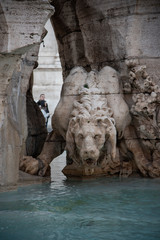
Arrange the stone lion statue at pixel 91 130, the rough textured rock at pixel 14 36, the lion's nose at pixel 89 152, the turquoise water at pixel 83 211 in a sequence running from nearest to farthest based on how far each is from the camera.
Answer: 1. the turquoise water at pixel 83 211
2. the rough textured rock at pixel 14 36
3. the lion's nose at pixel 89 152
4. the stone lion statue at pixel 91 130

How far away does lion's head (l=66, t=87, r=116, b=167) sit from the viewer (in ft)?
22.4

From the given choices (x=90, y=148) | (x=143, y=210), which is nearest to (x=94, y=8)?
(x=90, y=148)

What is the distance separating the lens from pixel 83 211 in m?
5.56

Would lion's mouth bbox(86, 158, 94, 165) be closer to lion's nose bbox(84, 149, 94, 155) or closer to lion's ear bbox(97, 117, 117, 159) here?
lion's nose bbox(84, 149, 94, 155)

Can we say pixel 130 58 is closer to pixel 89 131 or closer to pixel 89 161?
pixel 89 131

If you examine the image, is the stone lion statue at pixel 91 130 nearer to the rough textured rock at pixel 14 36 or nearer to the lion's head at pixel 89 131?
the lion's head at pixel 89 131

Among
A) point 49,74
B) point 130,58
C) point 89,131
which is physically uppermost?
point 49,74

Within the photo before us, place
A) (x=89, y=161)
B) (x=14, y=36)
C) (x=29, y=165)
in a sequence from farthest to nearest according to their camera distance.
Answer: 1. (x=29, y=165)
2. (x=89, y=161)
3. (x=14, y=36)

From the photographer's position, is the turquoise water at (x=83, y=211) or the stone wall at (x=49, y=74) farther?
the stone wall at (x=49, y=74)

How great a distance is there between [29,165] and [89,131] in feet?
3.47

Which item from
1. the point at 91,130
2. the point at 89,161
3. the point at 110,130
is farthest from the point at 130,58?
the point at 89,161

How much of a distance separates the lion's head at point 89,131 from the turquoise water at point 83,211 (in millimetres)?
390

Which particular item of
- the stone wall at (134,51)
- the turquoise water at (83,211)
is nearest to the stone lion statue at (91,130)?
the stone wall at (134,51)

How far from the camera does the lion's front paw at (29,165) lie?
7418 mm
